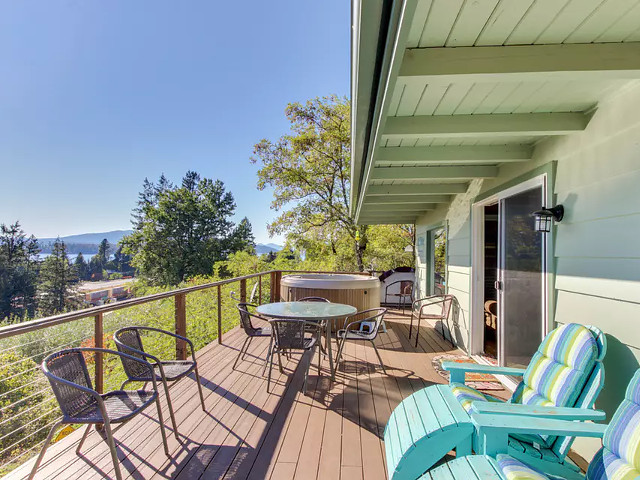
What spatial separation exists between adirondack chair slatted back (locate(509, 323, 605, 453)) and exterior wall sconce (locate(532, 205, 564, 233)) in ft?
→ 2.65

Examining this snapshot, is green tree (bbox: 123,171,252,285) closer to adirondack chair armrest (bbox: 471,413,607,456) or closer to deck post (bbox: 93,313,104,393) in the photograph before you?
deck post (bbox: 93,313,104,393)

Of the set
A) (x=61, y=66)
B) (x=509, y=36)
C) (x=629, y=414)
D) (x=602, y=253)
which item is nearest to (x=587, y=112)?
(x=602, y=253)

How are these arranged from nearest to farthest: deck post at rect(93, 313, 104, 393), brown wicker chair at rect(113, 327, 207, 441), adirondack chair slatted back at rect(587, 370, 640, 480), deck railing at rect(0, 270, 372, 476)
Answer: adirondack chair slatted back at rect(587, 370, 640, 480) → deck railing at rect(0, 270, 372, 476) → brown wicker chair at rect(113, 327, 207, 441) → deck post at rect(93, 313, 104, 393)

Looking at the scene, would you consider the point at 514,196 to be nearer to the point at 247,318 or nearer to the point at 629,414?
the point at 629,414

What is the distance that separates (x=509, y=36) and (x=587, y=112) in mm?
1114

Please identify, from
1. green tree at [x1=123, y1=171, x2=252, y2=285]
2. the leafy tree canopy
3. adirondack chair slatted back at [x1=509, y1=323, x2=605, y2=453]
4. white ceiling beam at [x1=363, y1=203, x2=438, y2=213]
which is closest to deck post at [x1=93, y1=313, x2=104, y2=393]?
adirondack chair slatted back at [x1=509, y1=323, x2=605, y2=453]

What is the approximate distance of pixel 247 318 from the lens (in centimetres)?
344

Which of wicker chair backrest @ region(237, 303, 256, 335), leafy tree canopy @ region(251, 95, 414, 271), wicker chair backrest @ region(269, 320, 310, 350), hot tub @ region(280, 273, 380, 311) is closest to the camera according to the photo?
wicker chair backrest @ region(269, 320, 310, 350)

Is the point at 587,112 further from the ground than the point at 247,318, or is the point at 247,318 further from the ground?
the point at 587,112

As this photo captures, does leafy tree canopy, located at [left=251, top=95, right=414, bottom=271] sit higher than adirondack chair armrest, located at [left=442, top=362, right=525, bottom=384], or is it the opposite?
leafy tree canopy, located at [left=251, top=95, right=414, bottom=271]

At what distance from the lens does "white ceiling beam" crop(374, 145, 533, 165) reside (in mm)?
2783

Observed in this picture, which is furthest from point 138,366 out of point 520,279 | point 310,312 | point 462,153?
point 520,279

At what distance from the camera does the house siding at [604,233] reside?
1.71 m

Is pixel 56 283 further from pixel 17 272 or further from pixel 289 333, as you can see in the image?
pixel 289 333
